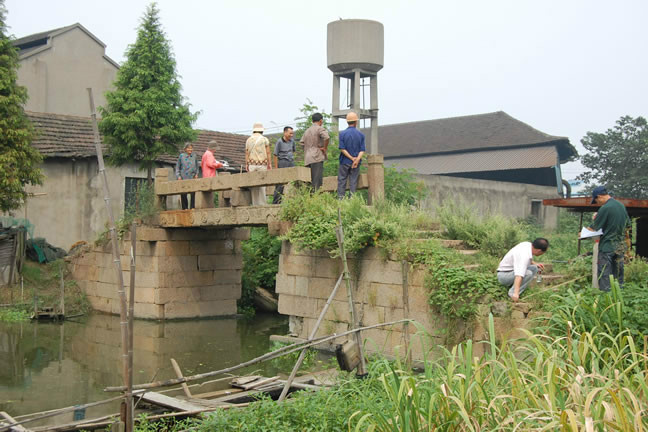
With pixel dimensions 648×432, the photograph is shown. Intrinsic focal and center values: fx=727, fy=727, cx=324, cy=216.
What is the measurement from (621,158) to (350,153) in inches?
952

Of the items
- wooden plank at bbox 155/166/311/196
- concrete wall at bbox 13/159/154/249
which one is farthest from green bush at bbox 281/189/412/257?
concrete wall at bbox 13/159/154/249

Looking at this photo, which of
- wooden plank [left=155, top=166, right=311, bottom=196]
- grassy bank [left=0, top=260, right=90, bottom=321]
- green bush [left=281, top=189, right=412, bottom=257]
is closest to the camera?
green bush [left=281, top=189, right=412, bottom=257]

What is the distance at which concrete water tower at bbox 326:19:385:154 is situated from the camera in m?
24.1

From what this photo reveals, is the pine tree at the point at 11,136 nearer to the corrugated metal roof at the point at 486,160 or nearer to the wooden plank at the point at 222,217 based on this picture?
the wooden plank at the point at 222,217

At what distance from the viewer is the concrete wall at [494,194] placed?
22219 millimetres

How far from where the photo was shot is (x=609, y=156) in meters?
32.9

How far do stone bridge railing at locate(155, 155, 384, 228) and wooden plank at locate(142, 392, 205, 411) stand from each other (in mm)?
5006

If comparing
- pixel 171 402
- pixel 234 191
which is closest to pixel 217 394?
pixel 171 402

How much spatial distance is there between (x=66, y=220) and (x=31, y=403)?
12833 millimetres

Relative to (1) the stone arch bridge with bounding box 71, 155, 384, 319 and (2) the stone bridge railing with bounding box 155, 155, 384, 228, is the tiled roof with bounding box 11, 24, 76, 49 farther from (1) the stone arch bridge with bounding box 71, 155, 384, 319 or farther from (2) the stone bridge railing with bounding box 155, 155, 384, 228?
(2) the stone bridge railing with bounding box 155, 155, 384, 228

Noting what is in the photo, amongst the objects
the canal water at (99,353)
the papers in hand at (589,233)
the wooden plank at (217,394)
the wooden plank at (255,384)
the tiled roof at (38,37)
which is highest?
the tiled roof at (38,37)

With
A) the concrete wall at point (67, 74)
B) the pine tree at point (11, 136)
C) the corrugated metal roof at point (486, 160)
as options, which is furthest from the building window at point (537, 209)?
the pine tree at point (11, 136)

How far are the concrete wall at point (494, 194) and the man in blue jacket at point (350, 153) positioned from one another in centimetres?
890

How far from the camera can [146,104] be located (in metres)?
18.9
